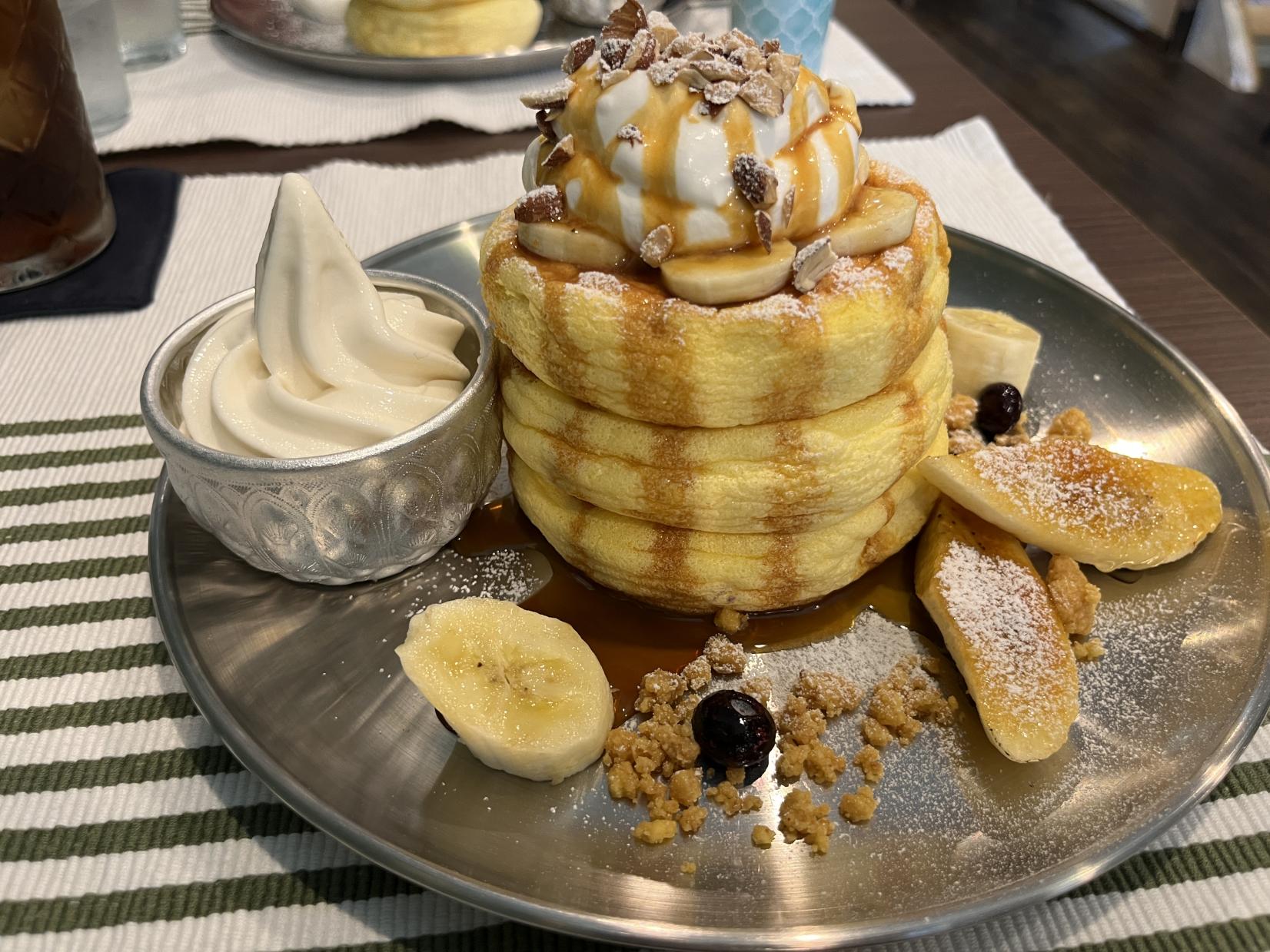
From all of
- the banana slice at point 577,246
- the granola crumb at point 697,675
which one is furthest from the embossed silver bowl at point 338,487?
the granola crumb at point 697,675

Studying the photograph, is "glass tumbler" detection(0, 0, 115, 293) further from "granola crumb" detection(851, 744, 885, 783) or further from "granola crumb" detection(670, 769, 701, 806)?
"granola crumb" detection(851, 744, 885, 783)

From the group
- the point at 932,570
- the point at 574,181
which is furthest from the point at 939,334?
the point at 574,181

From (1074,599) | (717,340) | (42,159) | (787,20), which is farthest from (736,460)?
(787,20)

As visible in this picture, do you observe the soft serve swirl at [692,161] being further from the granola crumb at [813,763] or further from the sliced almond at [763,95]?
the granola crumb at [813,763]

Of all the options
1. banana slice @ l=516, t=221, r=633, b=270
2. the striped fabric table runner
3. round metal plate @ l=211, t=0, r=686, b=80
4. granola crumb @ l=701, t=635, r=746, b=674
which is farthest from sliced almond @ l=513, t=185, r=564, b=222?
round metal plate @ l=211, t=0, r=686, b=80

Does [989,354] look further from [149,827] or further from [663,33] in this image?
[149,827]

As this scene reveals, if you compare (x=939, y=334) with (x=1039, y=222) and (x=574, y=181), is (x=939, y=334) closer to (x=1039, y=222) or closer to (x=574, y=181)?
(x=574, y=181)
